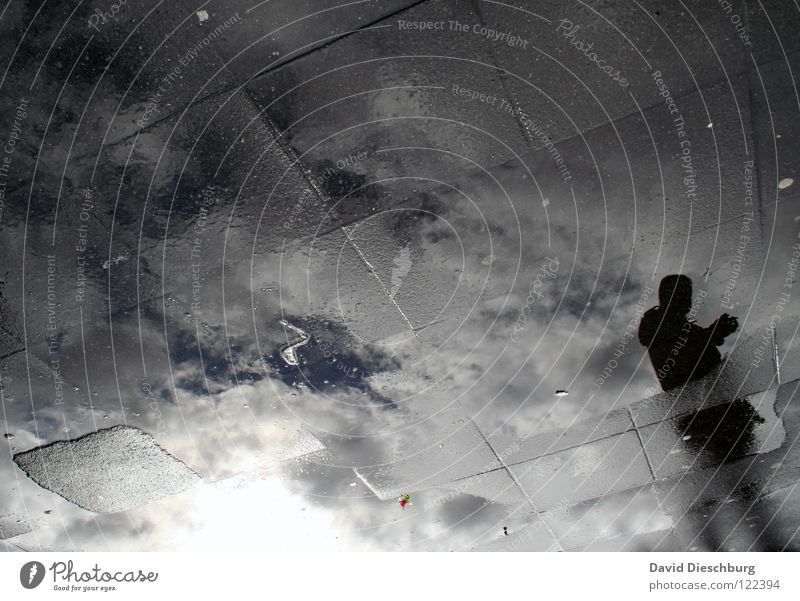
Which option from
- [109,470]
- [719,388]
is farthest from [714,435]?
[109,470]

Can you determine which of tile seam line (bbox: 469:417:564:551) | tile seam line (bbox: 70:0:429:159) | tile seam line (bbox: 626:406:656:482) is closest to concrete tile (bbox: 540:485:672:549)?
tile seam line (bbox: 469:417:564:551)

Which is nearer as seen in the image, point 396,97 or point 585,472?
point 396,97

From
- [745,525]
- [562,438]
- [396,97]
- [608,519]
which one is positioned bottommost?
[745,525]

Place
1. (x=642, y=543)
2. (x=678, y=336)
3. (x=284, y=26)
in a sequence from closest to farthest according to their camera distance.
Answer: (x=284, y=26)
(x=678, y=336)
(x=642, y=543)

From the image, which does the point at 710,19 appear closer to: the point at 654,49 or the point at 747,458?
the point at 654,49

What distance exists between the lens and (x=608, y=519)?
11.8ft

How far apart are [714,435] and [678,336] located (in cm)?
101

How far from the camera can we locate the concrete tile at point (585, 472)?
3190 mm

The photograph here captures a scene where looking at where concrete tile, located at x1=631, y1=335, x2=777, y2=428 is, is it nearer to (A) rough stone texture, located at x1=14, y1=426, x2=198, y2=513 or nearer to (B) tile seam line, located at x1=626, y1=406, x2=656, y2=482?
(B) tile seam line, located at x1=626, y1=406, x2=656, y2=482

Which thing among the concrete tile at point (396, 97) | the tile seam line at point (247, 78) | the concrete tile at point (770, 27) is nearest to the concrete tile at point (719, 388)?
the concrete tile at point (770, 27)

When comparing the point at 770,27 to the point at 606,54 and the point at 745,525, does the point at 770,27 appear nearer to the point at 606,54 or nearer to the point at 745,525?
the point at 606,54

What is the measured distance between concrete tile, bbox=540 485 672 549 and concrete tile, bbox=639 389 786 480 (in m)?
0.33

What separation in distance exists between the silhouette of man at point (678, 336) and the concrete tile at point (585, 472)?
59cm

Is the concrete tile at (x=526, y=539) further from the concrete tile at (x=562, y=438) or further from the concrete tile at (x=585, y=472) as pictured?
the concrete tile at (x=562, y=438)
